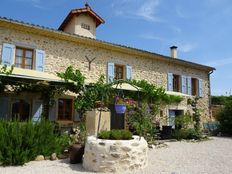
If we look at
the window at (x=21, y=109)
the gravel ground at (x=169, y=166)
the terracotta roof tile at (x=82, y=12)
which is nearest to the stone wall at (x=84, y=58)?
the window at (x=21, y=109)

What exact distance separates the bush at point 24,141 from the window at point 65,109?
3.87 metres

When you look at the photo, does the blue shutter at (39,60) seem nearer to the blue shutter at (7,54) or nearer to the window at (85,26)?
the blue shutter at (7,54)

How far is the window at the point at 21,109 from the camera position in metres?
9.18

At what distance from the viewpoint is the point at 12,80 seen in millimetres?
7512

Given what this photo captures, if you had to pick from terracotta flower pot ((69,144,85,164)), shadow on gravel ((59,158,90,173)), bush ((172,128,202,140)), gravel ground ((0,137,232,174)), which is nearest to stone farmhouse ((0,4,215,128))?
bush ((172,128,202,140))

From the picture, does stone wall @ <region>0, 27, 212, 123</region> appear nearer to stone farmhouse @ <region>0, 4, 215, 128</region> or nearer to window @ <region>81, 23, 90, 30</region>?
stone farmhouse @ <region>0, 4, 215, 128</region>

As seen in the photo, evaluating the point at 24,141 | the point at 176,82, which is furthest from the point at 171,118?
the point at 24,141

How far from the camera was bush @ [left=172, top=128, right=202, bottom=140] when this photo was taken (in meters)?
11.3

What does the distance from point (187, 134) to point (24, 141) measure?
8.09 meters

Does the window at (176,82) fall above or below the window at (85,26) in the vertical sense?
below

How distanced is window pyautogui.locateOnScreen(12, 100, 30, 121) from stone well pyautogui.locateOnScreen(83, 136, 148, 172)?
16.3ft

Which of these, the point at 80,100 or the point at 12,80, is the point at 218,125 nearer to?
the point at 80,100

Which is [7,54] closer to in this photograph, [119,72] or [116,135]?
[119,72]

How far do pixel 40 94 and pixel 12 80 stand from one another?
205 centimetres
